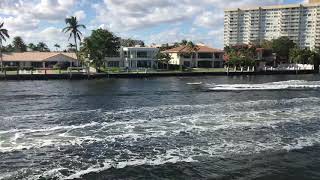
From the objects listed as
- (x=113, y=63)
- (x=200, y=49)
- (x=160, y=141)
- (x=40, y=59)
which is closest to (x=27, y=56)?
(x=40, y=59)

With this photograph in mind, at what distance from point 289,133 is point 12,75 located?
71773 mm

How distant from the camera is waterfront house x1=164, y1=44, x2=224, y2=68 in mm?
131125

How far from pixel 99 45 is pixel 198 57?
38.3 metres

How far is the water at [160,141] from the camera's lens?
68.9 feet

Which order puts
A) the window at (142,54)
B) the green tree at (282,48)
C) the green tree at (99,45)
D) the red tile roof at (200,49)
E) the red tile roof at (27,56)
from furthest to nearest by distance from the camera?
the green tree at (282,48), the red tile roof at (200,49), the window at (142,54), the red tile roof at (27,56), the green tree at (99,45)

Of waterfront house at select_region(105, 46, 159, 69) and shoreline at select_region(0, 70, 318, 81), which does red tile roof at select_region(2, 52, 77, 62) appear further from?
shoreline at select_region(0, 70, 318, 81)

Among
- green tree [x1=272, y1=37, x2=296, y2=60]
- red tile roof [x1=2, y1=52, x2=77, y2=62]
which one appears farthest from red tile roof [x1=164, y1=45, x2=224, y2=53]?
green tree [x1=272, y1=37, x2=296, y2=60]

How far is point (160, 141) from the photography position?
2689cm

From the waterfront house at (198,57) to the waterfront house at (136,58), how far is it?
8.39 meters

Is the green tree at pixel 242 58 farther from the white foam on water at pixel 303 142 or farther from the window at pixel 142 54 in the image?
the white foam on water at pixel 303 142

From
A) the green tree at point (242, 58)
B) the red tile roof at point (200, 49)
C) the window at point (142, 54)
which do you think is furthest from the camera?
the red tile roof at point (200, 49)

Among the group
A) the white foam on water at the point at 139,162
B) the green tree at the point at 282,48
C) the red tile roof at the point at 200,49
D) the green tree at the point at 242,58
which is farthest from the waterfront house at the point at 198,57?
the white foam on water at the point at 139,162

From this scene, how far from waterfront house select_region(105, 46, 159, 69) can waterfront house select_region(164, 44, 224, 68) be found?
8390 millimetres

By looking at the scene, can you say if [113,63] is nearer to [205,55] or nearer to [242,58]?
[205,55]
